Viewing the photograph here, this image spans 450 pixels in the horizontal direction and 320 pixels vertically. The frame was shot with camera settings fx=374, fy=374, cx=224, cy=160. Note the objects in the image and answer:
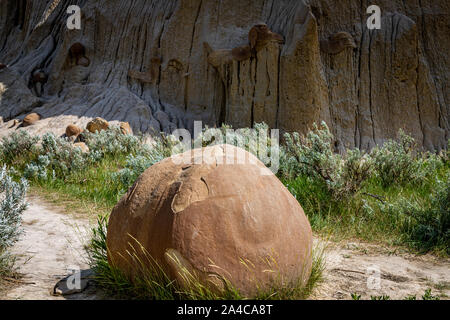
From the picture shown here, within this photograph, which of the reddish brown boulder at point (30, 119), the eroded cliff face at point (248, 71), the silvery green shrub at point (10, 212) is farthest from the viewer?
the reddish brown boulder at point (30, 119)

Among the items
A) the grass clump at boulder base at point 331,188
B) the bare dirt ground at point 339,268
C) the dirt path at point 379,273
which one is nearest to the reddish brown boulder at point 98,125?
the grass clump at boulder base at point 331,188

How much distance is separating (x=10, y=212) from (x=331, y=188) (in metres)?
3.31

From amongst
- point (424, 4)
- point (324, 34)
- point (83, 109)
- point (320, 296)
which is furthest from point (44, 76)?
point (320, 296)

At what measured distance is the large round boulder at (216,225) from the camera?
2309 mm

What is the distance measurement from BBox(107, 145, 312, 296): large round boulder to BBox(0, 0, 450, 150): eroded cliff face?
5.37 m

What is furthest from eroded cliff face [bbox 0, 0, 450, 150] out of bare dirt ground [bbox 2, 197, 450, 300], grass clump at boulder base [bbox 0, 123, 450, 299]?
bare dirt ground [bbox 2, 197, 450, 300]

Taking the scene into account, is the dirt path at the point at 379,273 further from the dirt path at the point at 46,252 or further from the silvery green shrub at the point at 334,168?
the dirt path at the point at 46,252

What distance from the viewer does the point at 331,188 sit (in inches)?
174

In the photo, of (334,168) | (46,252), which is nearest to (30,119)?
(46,252)

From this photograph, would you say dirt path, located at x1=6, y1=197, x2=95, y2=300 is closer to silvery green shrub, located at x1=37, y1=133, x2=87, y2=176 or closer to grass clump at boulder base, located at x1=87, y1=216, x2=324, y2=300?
grass clump at boulder base, located at x1=87, y1=216, x2=324, y2=300

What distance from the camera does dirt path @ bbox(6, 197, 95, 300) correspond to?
8.71 ft

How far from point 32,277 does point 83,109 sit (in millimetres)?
7949

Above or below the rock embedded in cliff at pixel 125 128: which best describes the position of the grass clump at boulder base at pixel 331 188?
below

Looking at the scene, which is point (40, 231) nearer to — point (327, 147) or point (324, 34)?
point (327, 147)
